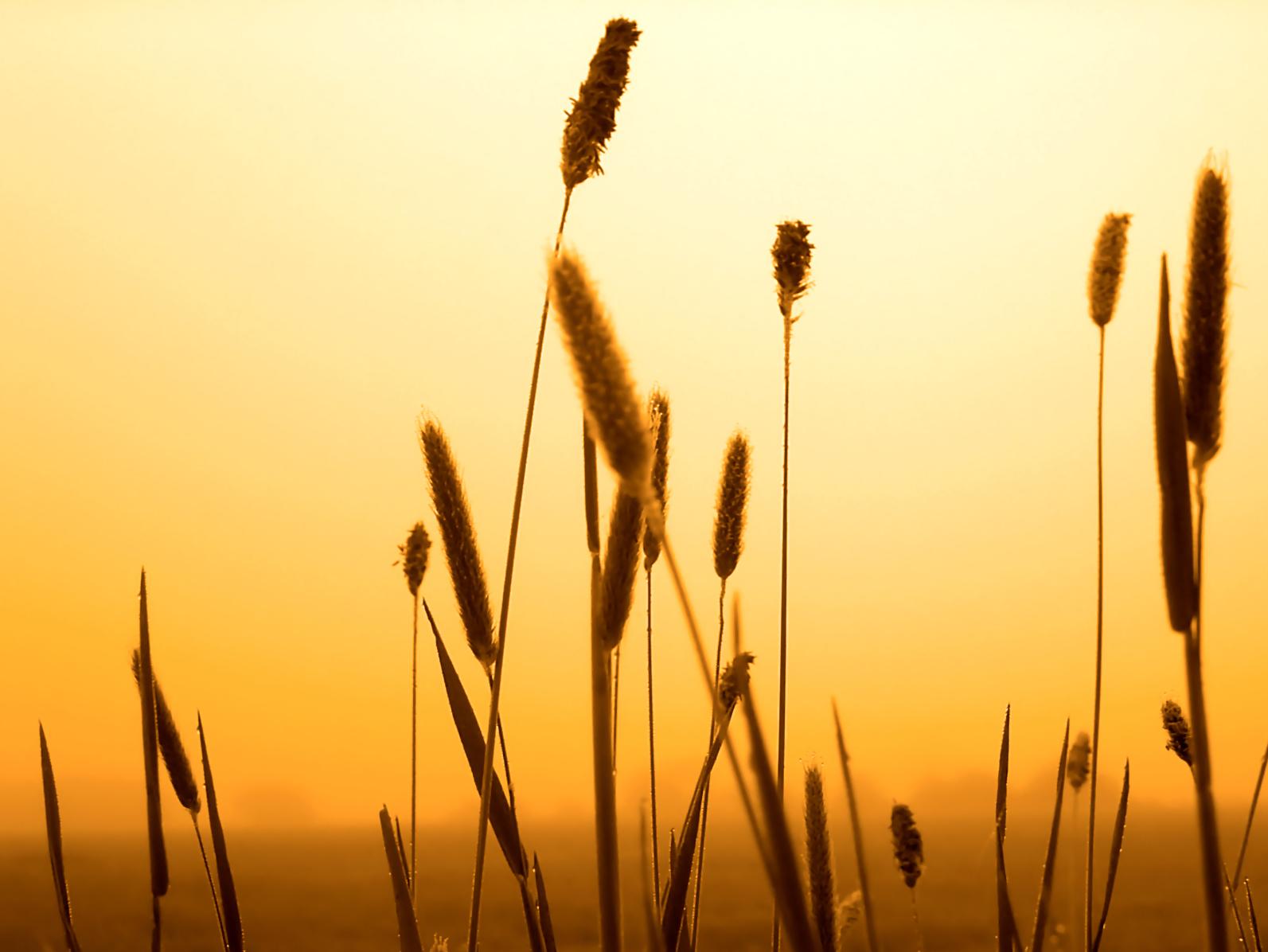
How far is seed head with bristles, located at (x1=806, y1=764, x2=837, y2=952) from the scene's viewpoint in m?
2.15

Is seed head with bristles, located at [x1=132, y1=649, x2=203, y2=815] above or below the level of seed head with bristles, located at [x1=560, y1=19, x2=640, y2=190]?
below

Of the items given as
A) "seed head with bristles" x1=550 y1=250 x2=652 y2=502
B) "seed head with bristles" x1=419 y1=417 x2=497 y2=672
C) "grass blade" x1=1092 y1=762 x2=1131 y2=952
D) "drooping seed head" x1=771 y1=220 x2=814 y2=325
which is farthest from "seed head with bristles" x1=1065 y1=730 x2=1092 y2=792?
"seed head with bristles" x1=550 y1=250 x2=652 y2=502

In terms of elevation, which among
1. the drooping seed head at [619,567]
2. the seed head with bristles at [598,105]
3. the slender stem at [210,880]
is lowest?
the slender stem at [210,880]

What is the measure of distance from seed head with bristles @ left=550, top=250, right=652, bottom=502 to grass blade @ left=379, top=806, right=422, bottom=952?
1.11 metres

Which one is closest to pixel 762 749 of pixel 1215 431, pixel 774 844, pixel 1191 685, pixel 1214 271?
pixel 774 844

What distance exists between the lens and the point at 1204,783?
120 centimetres

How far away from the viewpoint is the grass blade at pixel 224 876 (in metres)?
2.25

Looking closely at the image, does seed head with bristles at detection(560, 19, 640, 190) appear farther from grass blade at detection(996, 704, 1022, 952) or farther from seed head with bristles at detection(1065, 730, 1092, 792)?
seed head with bristles at detection(1065, 730, 1092, 792)

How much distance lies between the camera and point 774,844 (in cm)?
115

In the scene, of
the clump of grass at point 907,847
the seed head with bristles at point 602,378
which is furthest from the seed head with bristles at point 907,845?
the seed head with bristles at point 602,378

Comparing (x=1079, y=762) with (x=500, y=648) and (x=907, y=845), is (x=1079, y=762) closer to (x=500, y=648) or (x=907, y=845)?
(x=907, y=845)

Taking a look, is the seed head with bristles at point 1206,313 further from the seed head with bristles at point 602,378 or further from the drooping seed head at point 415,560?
the drooping seed head at point 415,560

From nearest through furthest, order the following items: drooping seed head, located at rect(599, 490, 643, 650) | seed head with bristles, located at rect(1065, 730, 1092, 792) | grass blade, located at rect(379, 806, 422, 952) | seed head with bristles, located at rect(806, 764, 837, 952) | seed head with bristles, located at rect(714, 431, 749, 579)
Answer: drooping seed head, located at rect(599, 490, 643, 650) < grass blade, located at rect(379, 806, 422, 952) < seed head with bristles, located at rect(806, 764, 837, 952) < seed head with bristles, located at rect(714, 431, 749, 579) < seed head with bristles, located at rect(1065, 730, 1092, 792)

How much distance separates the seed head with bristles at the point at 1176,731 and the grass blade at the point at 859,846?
125 centimetres
